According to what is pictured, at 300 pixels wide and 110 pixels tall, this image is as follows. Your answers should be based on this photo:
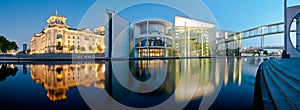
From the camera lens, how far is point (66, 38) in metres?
62.2

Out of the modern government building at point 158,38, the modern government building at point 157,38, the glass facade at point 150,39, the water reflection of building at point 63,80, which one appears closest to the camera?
the water reflection of building at point 63,80

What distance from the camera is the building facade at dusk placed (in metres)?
60.1

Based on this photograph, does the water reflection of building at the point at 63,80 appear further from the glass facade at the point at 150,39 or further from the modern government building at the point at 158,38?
the glass facade at the point at 150,39

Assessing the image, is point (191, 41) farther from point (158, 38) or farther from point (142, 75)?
point (142, 75)

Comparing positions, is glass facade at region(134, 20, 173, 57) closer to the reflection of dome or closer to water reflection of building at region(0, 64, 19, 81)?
water reflection of building at region(0, 64, 19, 81)

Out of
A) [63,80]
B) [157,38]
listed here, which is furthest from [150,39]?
[63,80]

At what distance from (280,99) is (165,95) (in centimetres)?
222

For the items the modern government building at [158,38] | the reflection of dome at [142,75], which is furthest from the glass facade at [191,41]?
the reflection of dome at [142,75]

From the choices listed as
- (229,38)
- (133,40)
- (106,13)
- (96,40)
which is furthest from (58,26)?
(229,38)

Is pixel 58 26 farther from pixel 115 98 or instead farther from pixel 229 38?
pixel 115 98

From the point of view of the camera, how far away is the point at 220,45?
51.3 metres

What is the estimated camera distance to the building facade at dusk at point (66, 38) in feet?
197

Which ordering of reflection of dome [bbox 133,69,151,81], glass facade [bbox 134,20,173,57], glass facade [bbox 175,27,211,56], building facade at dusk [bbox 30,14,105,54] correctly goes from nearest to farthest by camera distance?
reflection of dome [bbox 133,69,151,81], glass facade [bbox 134,20,173,57], glass facade [bbox 175,27,211,56], building facade at dusk [bbox 30,14,105,54]

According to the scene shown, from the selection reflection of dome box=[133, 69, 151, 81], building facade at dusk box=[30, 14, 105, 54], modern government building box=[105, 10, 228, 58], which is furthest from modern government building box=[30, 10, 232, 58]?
reflection of dome box=[133, 69, 151, 81]
